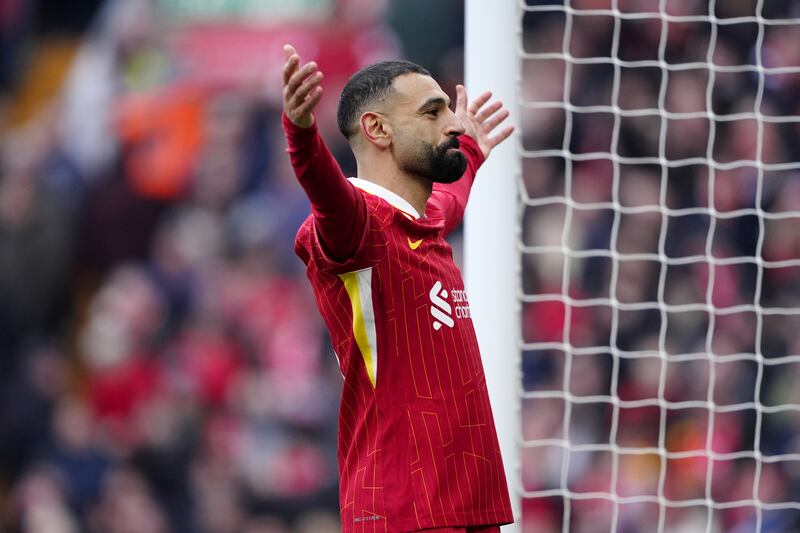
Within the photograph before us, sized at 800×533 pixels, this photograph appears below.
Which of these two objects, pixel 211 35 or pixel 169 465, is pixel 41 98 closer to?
pixel 211 35

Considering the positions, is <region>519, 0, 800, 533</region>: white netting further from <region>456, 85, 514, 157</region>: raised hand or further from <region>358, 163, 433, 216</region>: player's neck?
<region>358, 163, 433, 216</region>: player's neck

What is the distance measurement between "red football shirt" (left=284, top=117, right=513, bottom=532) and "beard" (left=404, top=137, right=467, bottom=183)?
85 mm

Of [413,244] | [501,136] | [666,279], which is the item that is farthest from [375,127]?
[666,279]

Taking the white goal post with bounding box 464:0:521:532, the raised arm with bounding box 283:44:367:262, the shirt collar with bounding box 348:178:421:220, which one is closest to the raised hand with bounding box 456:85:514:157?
the white goal post with bounding box 464:0:521:532

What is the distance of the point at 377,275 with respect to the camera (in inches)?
99.0

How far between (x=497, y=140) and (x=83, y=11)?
467 cm

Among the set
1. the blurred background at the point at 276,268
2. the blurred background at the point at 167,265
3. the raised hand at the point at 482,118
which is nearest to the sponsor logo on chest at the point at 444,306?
the raised hand at the point at 482,118

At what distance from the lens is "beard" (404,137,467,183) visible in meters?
2.64

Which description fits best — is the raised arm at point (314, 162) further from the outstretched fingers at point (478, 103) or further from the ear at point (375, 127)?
the outstretched fingers at point (478, 103)

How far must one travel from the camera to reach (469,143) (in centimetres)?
320

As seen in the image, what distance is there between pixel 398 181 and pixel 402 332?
34 cm

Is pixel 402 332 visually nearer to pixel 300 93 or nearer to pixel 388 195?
pixel 388 195

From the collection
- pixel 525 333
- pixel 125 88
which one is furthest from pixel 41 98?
pixel 525 333

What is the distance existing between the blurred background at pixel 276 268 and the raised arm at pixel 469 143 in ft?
6.67
